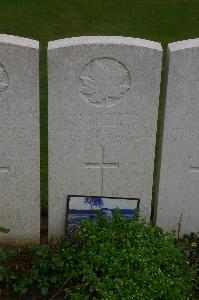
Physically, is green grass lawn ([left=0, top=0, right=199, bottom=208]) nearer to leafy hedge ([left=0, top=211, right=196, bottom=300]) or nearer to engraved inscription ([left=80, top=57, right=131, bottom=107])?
engraved inscription ([left=80, top=57, right=131, bottom=107])

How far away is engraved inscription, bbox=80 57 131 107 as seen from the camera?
458 cm

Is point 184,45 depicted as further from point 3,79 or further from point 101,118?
point 3,79

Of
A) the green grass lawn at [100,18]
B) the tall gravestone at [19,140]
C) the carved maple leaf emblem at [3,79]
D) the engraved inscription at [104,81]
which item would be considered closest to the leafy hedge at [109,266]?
the tall gravestone at [19,140]

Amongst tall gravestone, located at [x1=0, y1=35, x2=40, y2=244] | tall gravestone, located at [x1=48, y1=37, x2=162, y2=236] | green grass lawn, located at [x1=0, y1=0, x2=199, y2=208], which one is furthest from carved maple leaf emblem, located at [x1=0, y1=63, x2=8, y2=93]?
green grass lawn, located at [x1=0, y1=0, x2=199, y2=208]

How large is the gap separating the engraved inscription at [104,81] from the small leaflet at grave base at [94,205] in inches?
34.7

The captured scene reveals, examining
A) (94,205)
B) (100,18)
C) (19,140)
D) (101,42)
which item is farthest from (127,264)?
(100,18)

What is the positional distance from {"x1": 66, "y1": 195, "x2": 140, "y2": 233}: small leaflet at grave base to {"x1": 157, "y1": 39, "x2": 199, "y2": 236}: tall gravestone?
32cm

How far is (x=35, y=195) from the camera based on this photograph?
510 cm

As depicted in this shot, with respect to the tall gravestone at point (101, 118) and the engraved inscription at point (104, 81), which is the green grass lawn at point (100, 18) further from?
the engraved inscription at point (104, 81)

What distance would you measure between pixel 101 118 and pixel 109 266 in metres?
1.20

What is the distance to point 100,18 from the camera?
415 inches

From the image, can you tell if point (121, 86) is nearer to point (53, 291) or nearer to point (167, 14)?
point (53, 291)

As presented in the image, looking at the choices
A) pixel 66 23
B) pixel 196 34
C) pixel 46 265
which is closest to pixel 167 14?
pixel 196 34

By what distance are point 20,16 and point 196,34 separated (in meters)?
3.12
